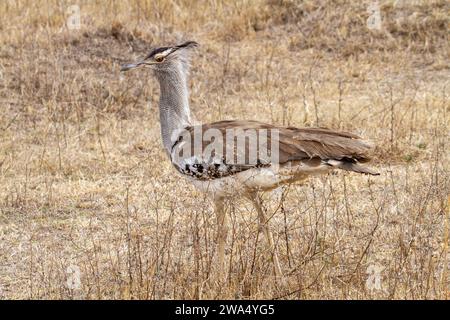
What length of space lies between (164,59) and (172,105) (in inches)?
12.4

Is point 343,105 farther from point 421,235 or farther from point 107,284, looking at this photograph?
point 107,284

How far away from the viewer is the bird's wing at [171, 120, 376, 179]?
4.84 metres

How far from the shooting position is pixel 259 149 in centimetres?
496

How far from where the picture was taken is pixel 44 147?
24.8 feet

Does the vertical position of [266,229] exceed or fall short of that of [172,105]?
it falls short

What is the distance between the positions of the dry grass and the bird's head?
88 cm

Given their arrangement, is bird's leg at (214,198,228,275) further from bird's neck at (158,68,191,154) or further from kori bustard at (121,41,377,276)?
bird's neck at (158,68,191,154)

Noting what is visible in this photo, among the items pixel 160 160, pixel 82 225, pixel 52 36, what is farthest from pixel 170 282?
pixel 52 36

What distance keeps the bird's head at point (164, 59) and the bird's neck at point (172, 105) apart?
1.3 inches

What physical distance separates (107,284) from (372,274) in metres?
1.36

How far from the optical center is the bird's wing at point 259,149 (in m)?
4.84
